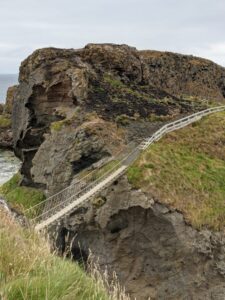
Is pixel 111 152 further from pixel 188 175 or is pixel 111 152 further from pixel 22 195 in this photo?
pixel 22 195

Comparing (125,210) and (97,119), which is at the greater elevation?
(97,119)

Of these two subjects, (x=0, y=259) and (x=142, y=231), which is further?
(x=142, y=231)

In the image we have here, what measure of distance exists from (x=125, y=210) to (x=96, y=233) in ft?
8.69

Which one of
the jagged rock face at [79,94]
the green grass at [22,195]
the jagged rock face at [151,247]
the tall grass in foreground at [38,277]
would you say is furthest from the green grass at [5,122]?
the tall grass in foreground at [38,277]

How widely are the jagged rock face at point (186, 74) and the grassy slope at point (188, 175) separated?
175 ft

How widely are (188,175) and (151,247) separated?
24.2ft

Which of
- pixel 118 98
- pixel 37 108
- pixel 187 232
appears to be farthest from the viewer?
pixel 37 108

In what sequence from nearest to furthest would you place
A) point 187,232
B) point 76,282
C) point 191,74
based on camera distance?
1. point 76,282
2. point 187,232
3. point 191,74

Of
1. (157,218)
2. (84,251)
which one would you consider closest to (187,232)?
(157,218)

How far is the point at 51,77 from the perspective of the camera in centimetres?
5469

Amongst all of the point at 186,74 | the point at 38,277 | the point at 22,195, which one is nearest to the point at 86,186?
the point at 22,195

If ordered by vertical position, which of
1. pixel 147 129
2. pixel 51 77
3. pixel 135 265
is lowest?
pixel 135 265

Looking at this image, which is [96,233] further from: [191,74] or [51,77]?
[191,74]

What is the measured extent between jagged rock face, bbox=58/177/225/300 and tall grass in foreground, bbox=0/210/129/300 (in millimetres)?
23639
